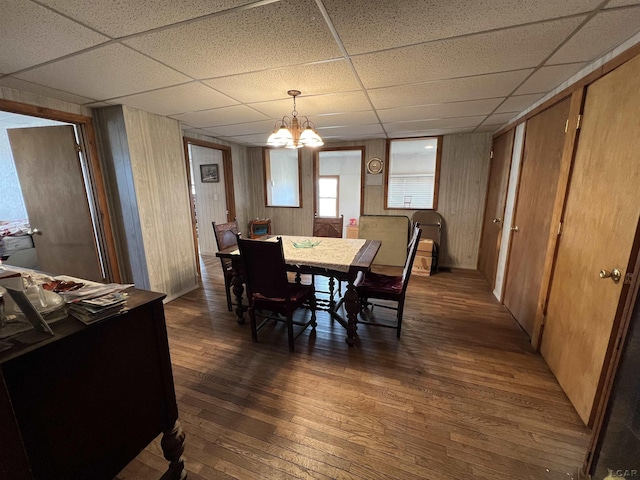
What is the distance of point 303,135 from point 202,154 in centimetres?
355

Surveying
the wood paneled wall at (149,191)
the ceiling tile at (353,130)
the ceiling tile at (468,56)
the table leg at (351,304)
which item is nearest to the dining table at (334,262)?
the table leg at (351,304)

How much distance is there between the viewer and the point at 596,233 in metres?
1.53

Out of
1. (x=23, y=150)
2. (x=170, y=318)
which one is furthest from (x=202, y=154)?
(x=170, y=318)

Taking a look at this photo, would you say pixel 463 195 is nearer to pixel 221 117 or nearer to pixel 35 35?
pixel 221 117

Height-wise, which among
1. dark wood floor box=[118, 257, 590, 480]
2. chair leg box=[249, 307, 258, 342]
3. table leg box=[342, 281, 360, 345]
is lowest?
dark wood floor box=[118, 257, 590, 480]

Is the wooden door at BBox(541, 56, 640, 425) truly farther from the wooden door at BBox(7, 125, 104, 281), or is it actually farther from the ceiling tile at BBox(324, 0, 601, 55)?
the wooden door at BBox(7, 125, 104, 281)

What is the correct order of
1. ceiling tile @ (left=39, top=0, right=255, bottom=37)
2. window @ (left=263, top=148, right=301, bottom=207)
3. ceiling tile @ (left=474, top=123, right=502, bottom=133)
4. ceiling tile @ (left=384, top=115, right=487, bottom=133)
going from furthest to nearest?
window @ (left=263, top=148, right=301, bottom=207)
ceiling tile @ (left=474, top=123, right=502, bottom=133)
ceiling tile @ (left=384, top=115, right=487, bottom=133)
ceiling tile @ (left=39, top=0, right=255, bottom=37)

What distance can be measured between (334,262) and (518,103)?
2.46 m

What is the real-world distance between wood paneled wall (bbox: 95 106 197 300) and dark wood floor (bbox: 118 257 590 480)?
33.8 inches

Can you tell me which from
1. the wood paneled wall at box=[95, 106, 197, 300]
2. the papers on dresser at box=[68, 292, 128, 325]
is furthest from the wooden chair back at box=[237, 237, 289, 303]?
the wood paneled wall at box=[95, 106, 197, 300]

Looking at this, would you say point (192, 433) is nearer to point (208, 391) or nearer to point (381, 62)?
point (208, 391)

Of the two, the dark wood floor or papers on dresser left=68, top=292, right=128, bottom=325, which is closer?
papers on dresser left=68, top=292, right=128, bottom=325

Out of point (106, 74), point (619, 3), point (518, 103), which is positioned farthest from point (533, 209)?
point (106, 74)

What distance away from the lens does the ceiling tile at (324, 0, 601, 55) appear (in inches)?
45.0
